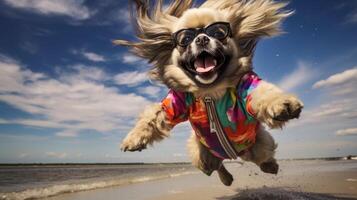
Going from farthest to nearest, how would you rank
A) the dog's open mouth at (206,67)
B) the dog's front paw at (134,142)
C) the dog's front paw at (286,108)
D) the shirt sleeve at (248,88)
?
the dog's open mouth at (206,67) < the shirt sleeve at (248,88) < the dog's front paw at (134,142) < the dog's front paw at (286,108)

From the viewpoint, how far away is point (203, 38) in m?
3.60

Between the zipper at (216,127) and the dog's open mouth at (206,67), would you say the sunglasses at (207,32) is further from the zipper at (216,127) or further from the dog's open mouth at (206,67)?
the zipper at (216,127)

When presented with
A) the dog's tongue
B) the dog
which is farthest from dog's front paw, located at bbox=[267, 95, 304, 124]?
the dog's tongue

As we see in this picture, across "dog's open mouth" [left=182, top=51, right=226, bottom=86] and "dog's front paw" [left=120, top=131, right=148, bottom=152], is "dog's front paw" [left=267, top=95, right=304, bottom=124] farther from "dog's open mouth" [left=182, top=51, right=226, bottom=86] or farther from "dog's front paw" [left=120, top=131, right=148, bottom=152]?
"dog's front paw" [left=120, top=131, right=148, bottom=152]

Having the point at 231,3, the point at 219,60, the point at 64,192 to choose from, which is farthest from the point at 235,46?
the point at 64,192

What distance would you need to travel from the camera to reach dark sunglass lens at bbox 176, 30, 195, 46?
12.3ft

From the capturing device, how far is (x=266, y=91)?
325cm

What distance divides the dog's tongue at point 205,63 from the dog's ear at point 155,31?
22.3 inches

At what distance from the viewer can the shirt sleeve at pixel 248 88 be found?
3.47 m

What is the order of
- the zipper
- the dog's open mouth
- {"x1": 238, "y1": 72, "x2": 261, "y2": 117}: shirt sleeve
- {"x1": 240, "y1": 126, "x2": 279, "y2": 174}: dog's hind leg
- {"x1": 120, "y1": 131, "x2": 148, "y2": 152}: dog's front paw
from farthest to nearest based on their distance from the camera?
1. {"x1": 240, "y1": 126, "x2": 279, "y2": 174}: dog's hind leg
2. the zipper
3. the dog's open mouth
4. {"x1": 238, "y1": 72, "x2": 261, "y2": 117}: shirt sleeve
5. {"x1": 120, "y1": 131, "x2": 148, "y2": 152}: dog's front paw

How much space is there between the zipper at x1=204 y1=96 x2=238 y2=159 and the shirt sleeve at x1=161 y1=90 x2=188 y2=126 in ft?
1.00

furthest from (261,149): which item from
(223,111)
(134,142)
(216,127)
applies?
(134,142)

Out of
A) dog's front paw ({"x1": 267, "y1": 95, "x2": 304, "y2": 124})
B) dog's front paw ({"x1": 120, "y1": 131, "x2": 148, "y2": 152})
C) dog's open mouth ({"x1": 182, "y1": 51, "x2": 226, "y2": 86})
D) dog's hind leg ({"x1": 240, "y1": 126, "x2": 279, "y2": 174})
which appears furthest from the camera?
dog's hind leg ({"x1": 240, "y1": 126, "x2": 279, "y2": 174})

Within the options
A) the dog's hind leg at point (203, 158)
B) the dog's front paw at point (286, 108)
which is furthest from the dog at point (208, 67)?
the dog's hind leg at point (203, 158)
